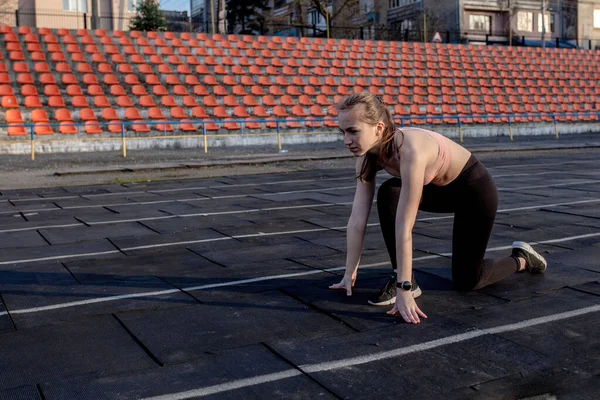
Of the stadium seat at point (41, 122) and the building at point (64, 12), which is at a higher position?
the building at point (64, 12)

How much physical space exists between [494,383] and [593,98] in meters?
33.8

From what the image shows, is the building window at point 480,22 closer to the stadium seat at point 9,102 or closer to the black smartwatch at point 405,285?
the stadium seat at point 9,102

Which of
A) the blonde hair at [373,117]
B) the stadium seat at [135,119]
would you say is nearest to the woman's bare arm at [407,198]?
the blonde hair at [373,117]

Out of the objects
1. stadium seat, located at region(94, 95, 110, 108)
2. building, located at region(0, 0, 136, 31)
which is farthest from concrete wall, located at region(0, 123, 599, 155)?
building, located at region(0, 0, 136, 31)

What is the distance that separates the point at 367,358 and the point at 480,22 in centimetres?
5809

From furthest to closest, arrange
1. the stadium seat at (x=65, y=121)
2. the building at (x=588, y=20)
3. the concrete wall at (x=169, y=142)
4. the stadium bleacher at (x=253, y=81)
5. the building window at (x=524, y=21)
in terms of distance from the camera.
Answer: the building at (x=588, y=20) < the building window at (x=524, y=21) < the stadium bleacher at (x=253, y=81) < the stadium seat at (x=65, y=121) < the concrete wall at (x=169, y=142)

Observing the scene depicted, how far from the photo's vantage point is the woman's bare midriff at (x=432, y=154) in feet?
14.0

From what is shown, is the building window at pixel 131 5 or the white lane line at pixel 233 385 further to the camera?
the building window at pixel 131 5

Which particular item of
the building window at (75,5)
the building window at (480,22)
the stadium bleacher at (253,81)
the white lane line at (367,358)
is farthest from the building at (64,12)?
the white lane line at (367,358)

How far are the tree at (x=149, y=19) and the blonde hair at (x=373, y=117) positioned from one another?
34.7m

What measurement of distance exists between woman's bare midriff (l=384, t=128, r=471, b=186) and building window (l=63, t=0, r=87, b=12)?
142ft

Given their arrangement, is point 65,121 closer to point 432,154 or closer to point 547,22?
point 432,154

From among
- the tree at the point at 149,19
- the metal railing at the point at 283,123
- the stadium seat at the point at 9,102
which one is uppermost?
the tree at the point at 149,19

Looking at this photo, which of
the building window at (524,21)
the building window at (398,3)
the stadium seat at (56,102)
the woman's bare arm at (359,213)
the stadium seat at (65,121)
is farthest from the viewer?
the building window at (398,3)
